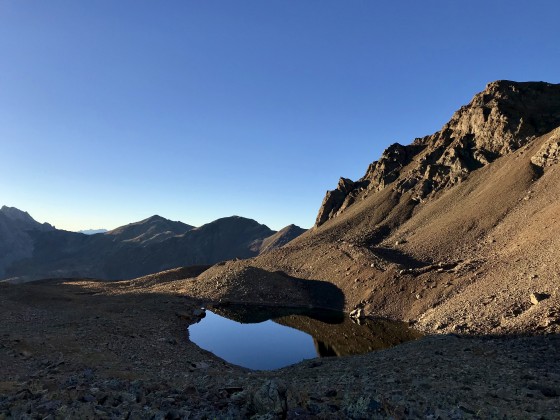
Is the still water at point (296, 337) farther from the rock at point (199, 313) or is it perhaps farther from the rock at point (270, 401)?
the rock at point (270, 401)

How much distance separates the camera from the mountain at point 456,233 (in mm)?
34344

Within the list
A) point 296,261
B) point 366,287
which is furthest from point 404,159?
point 366,287

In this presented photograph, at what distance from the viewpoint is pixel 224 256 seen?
191 meters

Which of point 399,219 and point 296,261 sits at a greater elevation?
point 399,219

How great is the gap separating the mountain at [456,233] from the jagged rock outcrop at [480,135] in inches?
11.0

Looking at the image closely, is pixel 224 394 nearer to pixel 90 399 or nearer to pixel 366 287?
pixel 90 399

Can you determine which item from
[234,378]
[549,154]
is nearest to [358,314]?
[234,378]

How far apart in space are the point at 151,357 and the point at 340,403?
19274 millimetres

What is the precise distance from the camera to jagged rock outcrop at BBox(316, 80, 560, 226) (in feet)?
264

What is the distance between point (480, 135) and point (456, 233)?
42.7m

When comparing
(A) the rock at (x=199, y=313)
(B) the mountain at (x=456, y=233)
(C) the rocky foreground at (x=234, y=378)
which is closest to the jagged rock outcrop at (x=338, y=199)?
(B) the mountain at (x=456, y=233)

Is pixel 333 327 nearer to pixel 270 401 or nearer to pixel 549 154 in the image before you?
pixel 270 401

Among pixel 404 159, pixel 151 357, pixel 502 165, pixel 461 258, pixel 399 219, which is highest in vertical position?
pixel 404 159

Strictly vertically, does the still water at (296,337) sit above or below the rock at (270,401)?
below
